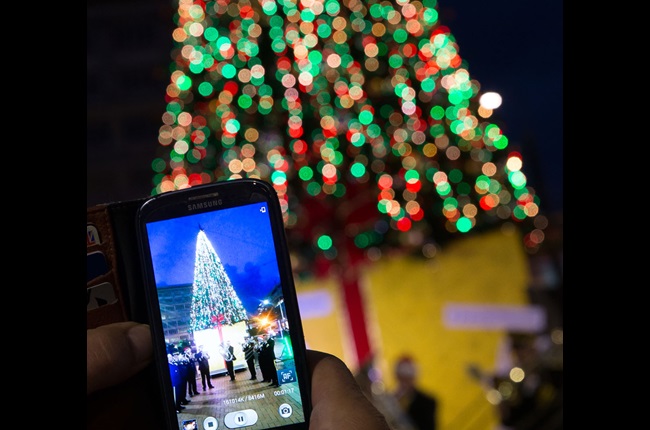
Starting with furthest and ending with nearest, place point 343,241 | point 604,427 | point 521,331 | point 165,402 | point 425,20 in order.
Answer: point 521,331 < point 343,241 < point 425,20 < point 165,402 < point 604,427

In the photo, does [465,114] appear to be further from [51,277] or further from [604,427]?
[51,277]

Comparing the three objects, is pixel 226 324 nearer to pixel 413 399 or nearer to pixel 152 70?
pixel 413 399

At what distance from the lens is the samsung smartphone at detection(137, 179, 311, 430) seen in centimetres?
108

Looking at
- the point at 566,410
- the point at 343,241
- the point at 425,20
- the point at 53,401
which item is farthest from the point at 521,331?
the point at 53,401

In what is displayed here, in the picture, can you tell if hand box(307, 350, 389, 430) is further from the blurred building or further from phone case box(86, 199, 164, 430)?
the blurred building

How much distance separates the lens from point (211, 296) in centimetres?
109

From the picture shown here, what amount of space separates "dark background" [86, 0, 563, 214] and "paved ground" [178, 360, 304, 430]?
362 centimetres

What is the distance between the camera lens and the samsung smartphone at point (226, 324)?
1.08 meters

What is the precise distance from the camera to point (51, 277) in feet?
2.28

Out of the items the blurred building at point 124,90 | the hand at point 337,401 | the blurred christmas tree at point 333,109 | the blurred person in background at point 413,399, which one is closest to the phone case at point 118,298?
the hand at point 337,401

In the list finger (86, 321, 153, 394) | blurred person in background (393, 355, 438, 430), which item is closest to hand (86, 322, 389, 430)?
finger (86, 321, 153, 394)

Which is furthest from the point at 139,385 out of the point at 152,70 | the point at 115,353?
the point at 152,70

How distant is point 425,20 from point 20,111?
3043 millimetres

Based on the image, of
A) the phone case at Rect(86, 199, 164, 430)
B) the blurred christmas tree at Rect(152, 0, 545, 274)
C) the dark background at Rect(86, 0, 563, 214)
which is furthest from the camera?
the dark background at Rect(86, 0, 563, 214)
